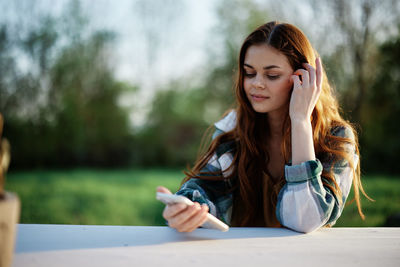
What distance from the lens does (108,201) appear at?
481 cm

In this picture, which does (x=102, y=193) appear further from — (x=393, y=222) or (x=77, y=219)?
(x=393, y=222)

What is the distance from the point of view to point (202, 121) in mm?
8648

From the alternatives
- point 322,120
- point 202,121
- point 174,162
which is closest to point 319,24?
point 202,121

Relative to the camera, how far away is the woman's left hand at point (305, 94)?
146 centimetres

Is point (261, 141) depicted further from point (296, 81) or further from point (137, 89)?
point (137, 89)

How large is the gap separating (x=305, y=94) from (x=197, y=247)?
0.84 meters

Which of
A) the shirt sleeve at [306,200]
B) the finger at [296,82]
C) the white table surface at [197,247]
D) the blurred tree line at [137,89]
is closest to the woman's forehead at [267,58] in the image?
the finger at [296,82]

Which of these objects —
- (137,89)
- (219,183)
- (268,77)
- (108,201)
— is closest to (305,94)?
(268,77)

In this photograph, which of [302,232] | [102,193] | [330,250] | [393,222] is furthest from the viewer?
[102,193]

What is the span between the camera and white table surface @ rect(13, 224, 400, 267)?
2.84 ft

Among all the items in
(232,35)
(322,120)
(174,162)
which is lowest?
(174,162)

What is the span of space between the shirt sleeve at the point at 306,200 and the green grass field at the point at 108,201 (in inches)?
105

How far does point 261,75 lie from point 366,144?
5.47 m

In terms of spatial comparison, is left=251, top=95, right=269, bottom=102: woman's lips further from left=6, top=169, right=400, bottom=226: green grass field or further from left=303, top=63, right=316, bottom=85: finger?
left=6, top=169, right=400, bottom=226: green grass field
